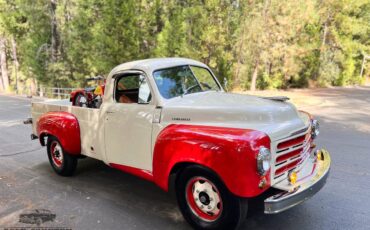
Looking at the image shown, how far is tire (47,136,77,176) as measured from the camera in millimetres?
5918

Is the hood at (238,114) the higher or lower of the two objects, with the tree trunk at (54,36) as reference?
lower

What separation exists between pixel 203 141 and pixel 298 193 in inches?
45.9

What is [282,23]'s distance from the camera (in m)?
21.7

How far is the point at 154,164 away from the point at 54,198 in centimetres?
200

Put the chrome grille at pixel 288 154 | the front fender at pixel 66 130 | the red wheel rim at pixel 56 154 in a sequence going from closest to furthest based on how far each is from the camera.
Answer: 1. the chrome grille at pixel 288 154
2. the front fender at pixel 66 130
3. the red wheel rim at pixel 56 154

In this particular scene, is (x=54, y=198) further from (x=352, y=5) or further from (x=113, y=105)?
(x=352, y=5)

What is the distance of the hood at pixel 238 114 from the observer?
12.3ft

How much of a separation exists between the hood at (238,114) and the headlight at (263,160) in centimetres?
21

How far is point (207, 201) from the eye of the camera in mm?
3807

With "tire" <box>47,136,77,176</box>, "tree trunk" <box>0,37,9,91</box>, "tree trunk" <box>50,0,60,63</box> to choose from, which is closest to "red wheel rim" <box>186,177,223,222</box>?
"tire" <box>47,136,77,176</box>

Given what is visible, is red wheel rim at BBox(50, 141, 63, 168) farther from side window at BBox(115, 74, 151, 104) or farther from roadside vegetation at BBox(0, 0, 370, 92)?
roadside vegetation at BBox(0, 0, 370, 92)

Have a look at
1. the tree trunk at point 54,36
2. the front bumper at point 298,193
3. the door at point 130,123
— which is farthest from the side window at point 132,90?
the tree trunk at point 54,36

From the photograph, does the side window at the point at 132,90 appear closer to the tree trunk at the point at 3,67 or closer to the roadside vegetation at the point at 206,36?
the roadside vegetation at the point at 206,36

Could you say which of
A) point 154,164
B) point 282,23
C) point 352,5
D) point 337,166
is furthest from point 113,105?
point 352,5
